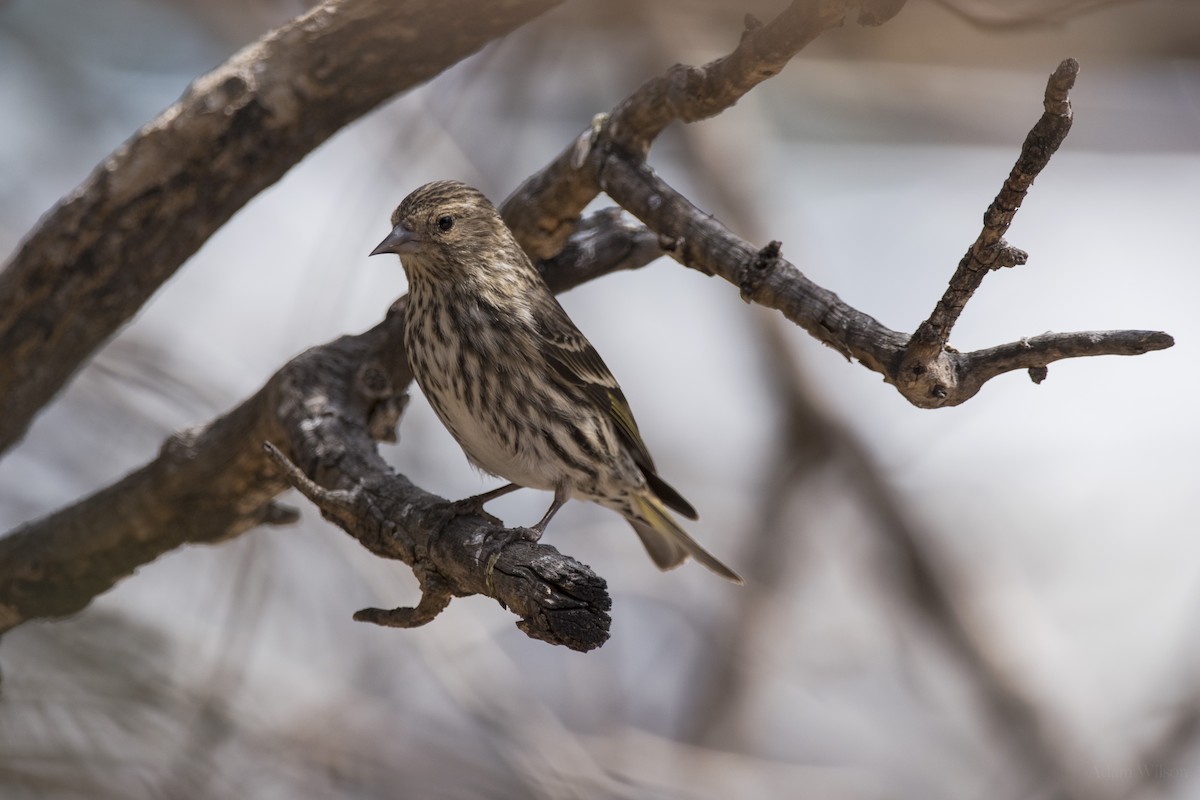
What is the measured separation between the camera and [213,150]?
3.42 metres

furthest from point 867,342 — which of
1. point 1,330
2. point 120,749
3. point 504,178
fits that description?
point 504,178

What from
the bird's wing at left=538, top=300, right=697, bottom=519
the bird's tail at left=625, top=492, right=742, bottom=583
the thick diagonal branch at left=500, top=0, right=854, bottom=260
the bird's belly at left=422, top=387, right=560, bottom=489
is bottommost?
the bird's belly at left=422, top=387, right=560, bottom=489

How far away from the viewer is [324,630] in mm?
6379

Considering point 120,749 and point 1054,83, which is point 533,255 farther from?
point 120,749

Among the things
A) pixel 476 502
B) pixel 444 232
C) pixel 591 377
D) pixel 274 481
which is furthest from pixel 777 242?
pixel 274 481

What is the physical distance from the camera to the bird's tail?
12.3ft

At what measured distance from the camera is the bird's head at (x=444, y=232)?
3.36 meters

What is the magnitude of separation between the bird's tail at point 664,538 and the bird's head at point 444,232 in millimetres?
967

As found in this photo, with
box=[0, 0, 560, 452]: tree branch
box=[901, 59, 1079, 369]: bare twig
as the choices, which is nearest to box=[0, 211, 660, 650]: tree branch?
box=[0, 0, 560, 452]: tree branch

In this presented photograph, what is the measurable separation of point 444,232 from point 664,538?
1336mm

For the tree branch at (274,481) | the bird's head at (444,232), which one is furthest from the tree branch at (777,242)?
the tree branch at (274,481)

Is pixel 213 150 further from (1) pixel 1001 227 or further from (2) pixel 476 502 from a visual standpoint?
(1) pixel 1001 227

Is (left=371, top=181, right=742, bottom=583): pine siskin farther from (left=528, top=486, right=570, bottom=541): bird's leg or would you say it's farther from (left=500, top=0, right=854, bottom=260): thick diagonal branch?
(left=500, top=0, right=854, bottom=260): thick diagonal branch

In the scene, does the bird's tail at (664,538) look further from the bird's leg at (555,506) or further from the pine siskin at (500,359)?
the bird's leg at (555,506)
